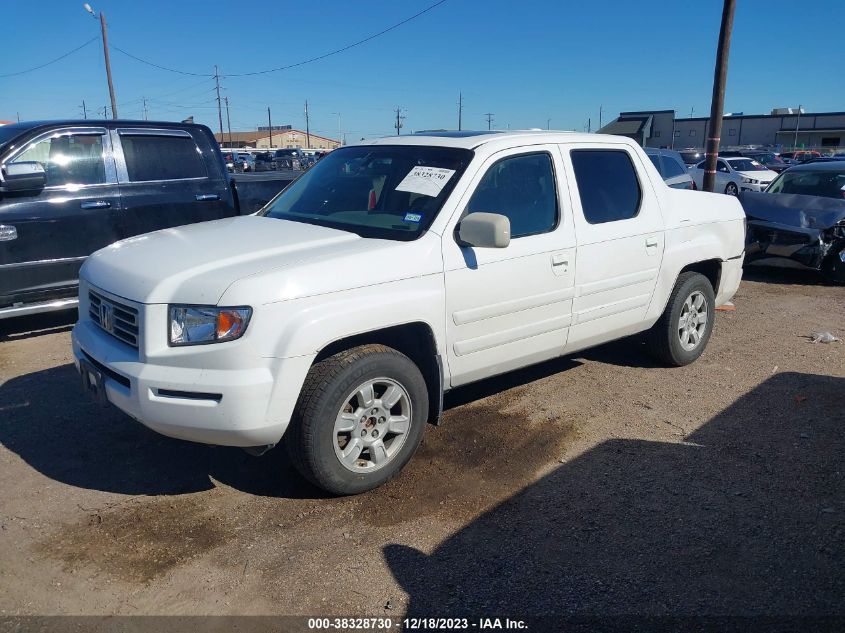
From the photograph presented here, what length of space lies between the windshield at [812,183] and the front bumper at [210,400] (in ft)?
30.5

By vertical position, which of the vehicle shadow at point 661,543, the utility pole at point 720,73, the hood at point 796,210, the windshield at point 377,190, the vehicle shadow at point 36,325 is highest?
the utility pole at point 720,73

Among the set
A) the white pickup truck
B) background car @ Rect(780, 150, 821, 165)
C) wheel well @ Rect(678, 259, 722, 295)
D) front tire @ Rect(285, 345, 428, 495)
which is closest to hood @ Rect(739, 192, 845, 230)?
wheel well @ Rect(678, 259, 722, 295)

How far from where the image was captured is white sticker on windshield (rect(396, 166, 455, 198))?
4070mm

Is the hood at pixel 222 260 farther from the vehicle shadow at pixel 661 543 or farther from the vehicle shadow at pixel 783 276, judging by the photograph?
the vehicle shadow at pixel 783 276

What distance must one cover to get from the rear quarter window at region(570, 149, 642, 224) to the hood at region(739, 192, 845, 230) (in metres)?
5.33

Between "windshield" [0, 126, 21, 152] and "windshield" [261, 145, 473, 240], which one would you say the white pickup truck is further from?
"windshield" [0, 126, 21, 152]

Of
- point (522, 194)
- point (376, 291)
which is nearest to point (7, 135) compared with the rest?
point (376, 291)

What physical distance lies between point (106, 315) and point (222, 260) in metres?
0.73

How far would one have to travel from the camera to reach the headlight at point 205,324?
10.5 ft

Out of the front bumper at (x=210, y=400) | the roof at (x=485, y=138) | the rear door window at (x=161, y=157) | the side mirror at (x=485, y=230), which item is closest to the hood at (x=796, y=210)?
the roof at (x=485, y=138)

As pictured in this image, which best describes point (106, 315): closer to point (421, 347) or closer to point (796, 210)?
point (421, 347)

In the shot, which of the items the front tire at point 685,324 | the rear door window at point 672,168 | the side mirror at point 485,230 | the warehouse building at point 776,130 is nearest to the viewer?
the side mirror at point 485,230

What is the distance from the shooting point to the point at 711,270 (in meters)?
6.04

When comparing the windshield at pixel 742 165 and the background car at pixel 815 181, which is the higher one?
the background car at pixel 815 181
